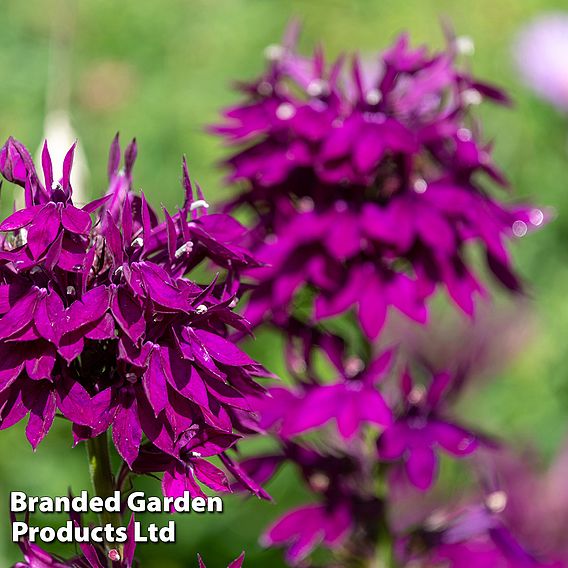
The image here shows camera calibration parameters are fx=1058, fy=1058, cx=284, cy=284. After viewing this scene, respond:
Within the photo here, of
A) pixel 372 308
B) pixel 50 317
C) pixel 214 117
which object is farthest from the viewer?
pixel 214 117

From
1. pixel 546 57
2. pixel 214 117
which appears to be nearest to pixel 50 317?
pixel 214 117

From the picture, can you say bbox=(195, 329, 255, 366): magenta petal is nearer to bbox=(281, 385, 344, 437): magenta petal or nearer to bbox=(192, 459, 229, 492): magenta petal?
bbox=(192, 459, 229, 492): magenta petal

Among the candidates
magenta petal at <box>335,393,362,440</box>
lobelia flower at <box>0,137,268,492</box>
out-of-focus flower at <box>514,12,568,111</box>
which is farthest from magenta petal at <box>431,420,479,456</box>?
out-of-focus flower at <box>514,12,568,111</box>

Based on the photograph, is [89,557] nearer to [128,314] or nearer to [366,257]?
[128,314]

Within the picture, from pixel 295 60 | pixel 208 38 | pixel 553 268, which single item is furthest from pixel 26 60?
pixel 295 60

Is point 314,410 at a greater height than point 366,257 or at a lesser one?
lesser

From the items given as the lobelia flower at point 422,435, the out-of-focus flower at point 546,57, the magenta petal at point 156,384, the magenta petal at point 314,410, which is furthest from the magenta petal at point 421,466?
the out-of-focus flower at point 546,57
